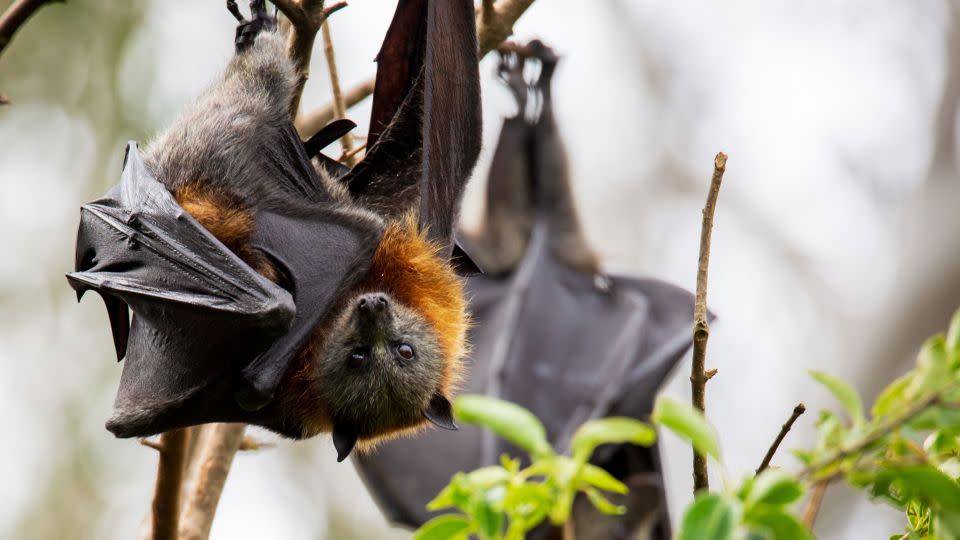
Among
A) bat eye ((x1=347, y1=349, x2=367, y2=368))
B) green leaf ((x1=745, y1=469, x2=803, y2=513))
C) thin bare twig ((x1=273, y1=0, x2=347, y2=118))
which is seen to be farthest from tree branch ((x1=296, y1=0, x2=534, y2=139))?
green leaf ((x1=745, y1=469, x2=803, y2=513))

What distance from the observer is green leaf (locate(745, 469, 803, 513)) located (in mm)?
1220

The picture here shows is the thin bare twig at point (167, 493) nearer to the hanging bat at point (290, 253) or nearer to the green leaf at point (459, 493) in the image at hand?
the hanging bat at point (290, 253)

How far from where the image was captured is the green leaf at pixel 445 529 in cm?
146

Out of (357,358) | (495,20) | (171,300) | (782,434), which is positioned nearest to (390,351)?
(357,358)

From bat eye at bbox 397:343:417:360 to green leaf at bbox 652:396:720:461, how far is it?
3169 mm

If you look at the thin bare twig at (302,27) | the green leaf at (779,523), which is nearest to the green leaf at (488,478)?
the green leaf at (779,523)

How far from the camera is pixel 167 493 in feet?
12.8

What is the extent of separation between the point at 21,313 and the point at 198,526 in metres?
15.5

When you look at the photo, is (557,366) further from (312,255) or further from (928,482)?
(928,482)

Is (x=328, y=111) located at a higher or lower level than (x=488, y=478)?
lower

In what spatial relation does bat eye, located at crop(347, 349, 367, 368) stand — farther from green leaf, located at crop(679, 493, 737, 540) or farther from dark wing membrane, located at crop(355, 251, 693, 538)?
dark wing membrane, located at crop(355, 251, 693, 538)

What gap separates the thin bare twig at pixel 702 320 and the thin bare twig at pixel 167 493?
2.48 metres

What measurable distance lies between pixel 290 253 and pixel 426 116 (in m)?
0.92

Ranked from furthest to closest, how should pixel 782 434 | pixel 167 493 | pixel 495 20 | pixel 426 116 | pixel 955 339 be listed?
1. pixel 495 20
2. pixel 426 116
3. pixel 167 493
4. pixel 782 434
5. pixel 955 339
